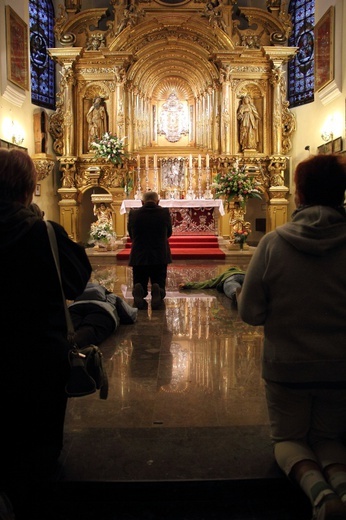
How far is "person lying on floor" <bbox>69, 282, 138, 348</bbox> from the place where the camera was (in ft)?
16.0

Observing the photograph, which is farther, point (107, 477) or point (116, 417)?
point (116, 417)

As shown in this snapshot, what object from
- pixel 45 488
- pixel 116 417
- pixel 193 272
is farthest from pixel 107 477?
pixel 193 272

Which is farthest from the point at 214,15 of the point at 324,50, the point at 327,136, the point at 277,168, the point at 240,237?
the point at 240,237

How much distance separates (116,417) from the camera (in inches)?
133

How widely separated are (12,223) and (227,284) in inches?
221

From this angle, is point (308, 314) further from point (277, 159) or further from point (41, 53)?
point (41, 53)

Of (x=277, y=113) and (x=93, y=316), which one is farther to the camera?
(x=277, y=113)

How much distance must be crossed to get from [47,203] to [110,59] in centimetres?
494

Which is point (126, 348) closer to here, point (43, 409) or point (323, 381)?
point (43, 409)

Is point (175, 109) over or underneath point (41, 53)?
underneath

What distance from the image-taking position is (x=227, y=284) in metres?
7.72

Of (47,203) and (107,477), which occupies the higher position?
(47,203)

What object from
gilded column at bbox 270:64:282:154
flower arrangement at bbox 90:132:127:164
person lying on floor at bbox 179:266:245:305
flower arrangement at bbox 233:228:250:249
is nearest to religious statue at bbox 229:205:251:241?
flower arrangement at bbox 233:228:250:249

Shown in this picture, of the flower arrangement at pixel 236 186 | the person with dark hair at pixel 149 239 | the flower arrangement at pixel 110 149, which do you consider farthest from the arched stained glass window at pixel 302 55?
the person with dark hair at pixel 149 239
